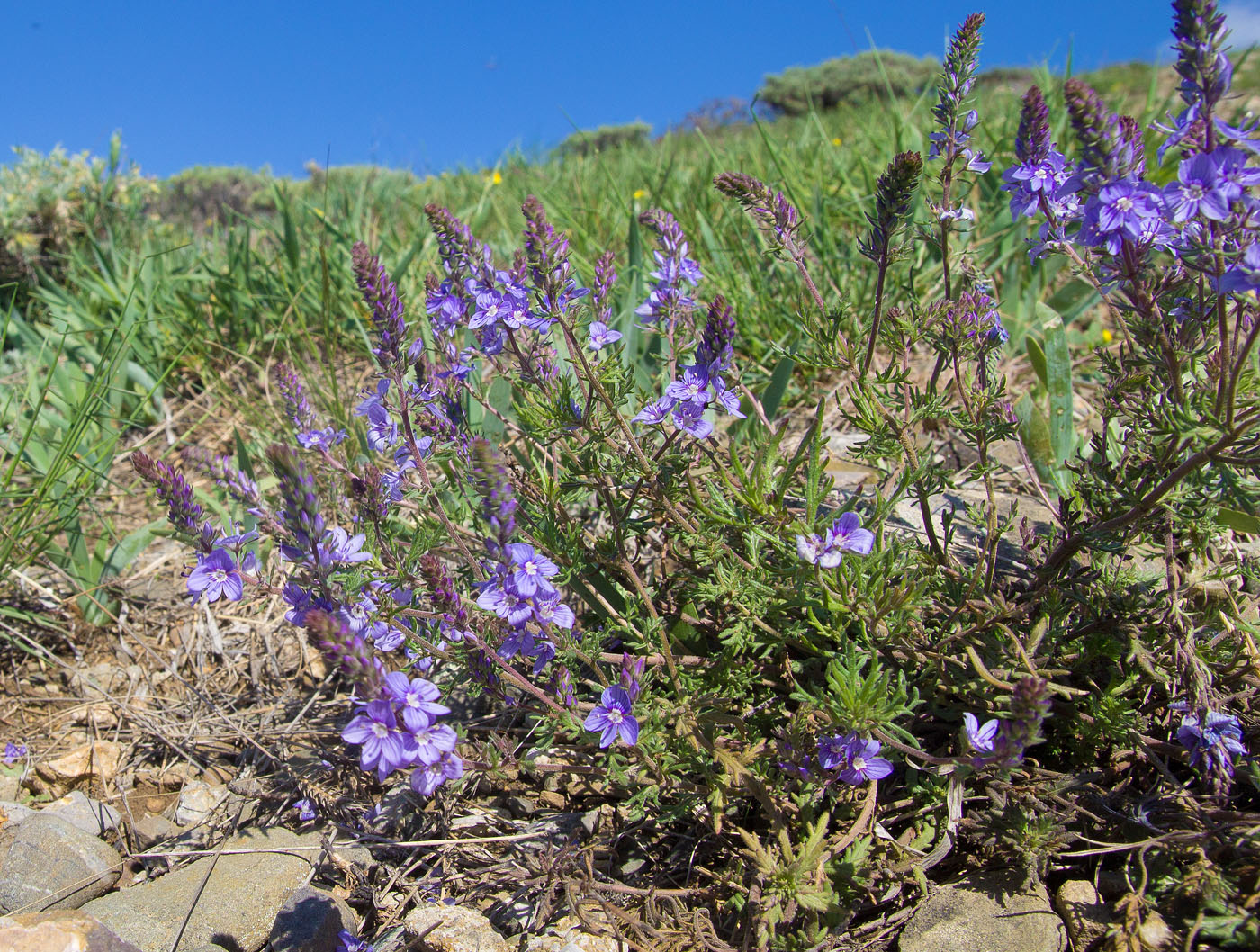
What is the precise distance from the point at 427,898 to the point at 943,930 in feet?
4.61

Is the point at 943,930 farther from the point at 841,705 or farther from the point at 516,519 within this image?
the point at 516,519

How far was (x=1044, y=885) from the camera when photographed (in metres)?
2.04

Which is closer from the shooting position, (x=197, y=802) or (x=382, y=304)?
(x=382, y=304)

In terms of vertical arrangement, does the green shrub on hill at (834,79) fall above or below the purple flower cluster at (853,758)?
above

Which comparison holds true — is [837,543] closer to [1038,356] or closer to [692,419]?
[692,419]

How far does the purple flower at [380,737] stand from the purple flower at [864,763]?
1.06 m

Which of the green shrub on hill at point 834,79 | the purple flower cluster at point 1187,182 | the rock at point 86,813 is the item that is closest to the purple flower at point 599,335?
the purple flower cluster at point 1187,182

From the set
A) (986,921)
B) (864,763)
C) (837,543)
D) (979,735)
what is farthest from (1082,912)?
(837,543)

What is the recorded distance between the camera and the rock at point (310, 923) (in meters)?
2.23

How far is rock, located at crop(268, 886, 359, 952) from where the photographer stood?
2.23 metres

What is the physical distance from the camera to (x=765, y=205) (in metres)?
2.25

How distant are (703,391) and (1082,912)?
155 centimetres

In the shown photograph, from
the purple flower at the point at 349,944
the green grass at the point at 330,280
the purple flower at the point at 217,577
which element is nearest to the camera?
the purple flower at the point at 217,577

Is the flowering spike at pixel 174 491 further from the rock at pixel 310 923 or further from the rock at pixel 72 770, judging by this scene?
the rock at pixel 72 770
